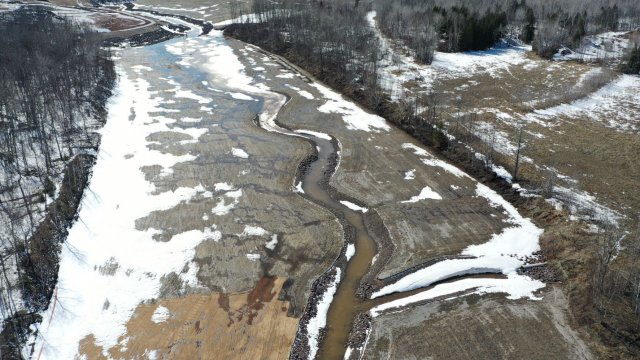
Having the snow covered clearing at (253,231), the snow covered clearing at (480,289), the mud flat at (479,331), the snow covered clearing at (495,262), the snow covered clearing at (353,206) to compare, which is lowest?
the mud flat at (479,331)

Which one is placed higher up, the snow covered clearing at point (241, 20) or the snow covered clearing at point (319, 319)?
the snow covered clearing at point (241, 20)

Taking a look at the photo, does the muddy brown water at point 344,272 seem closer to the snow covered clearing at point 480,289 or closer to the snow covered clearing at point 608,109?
the snow covered clearing at point 480,289

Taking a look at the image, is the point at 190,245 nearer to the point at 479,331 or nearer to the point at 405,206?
the point at 405,206

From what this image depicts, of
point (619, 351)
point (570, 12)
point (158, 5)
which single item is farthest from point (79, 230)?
point (158, 5)

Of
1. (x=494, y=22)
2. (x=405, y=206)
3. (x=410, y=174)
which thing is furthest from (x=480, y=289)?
(x=494, y=22)

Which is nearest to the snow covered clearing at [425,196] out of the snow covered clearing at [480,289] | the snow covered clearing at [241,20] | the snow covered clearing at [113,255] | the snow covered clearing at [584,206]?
the snow covered clearing at [584,206]

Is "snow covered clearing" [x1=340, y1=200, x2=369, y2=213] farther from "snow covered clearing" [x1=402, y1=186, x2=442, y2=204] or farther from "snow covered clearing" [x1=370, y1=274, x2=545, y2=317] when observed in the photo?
"snow covered clearing" [x1=370, y1=274, x2=545, y2=317]
